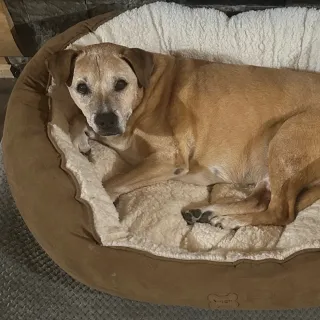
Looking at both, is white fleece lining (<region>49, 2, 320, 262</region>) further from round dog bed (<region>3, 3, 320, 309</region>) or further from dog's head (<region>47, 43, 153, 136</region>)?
dog's head (<region>47, 43, 153, 136</region>)

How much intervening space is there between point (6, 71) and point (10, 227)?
6.04 ft

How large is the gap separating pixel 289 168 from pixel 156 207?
720 mm

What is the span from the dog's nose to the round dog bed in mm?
210

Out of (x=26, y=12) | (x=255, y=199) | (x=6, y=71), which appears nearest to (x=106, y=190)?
(x=255, y=199)

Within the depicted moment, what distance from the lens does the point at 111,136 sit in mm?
2764

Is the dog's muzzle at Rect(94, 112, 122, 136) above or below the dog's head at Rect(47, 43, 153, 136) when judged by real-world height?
below

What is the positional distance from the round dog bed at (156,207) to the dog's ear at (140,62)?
1.65ft

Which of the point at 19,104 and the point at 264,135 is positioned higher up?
the point at 19,104

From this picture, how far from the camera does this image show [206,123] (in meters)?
2.74

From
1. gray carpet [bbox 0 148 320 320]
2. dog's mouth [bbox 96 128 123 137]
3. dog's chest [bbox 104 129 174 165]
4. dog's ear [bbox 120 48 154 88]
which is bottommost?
gray carpet [bbox 0 148 320 320]

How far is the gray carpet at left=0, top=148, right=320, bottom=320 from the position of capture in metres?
2.31

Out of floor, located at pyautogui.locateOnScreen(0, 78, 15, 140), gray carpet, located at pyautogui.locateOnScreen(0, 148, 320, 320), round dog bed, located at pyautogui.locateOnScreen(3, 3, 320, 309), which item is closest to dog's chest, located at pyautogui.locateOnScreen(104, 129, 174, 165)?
round dog bed, located at pyautogui.locateOnScreen(3, 3, 320, 309)

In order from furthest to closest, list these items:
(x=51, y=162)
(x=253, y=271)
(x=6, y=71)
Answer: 1. (x=6, y=71)
2. (x=51, y=162)
3. (x=253, y=271)

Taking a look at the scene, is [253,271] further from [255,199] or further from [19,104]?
→ [19,104]
